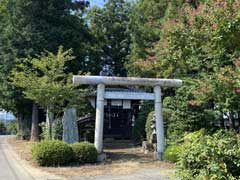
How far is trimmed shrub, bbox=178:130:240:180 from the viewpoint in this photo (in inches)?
247

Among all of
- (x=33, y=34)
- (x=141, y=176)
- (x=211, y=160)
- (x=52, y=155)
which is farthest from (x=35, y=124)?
(x=211, y=160)

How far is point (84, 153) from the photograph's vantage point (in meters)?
15.5

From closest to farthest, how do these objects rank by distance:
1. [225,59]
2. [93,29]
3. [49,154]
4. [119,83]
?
[225,59]
[49,154]
[119,83]
[93,29]

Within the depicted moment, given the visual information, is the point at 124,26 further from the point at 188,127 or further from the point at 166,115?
the point at 188,127

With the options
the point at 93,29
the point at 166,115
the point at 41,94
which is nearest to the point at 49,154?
Result: the point at 41,94

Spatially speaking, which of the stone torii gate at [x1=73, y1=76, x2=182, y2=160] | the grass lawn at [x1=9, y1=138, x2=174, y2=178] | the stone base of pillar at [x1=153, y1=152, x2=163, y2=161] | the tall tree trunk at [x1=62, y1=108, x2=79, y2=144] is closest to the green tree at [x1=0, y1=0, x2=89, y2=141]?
the tall tree trunk at [x1=62, y1=108, x2=79, y2=144]

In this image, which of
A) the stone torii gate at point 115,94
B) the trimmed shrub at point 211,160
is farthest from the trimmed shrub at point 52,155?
the trimmed shrub at point 211,160

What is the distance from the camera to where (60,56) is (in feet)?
61.3

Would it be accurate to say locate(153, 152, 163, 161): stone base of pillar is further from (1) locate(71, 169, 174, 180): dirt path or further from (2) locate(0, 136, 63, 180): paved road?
(2) locate(0, 136, 63, 180): paved road

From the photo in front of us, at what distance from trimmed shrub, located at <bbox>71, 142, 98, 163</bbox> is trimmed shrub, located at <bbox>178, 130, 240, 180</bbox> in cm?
891

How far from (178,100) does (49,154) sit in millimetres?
6090

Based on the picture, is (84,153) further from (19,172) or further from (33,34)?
(33,34)

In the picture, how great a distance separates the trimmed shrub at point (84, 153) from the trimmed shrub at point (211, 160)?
8912 millimetres

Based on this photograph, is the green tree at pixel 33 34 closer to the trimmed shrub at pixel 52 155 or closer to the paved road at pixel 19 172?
the paved road at pixel 19 172
